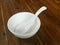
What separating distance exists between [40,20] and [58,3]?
25 centimetres

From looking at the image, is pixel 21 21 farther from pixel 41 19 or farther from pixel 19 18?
pixel 41 19

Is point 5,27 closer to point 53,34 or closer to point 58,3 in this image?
point 53,34

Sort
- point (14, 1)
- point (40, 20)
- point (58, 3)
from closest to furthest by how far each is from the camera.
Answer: point (40, 20), point (58, 3), point (14, 1)

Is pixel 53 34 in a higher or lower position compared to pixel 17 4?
lower

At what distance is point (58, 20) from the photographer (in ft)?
3.28

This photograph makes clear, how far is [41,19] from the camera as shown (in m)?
1.03

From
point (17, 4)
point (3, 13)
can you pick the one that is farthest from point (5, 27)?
point (17, 4)

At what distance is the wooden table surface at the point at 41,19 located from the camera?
91cm

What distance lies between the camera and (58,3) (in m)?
1.15

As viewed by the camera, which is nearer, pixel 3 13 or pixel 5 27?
pixel 5 27

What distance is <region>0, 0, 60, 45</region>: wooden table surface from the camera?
0.91m

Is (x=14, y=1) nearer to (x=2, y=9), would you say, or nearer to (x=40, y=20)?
(x=2, y=9)

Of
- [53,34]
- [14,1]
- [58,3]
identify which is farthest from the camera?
[14,1]

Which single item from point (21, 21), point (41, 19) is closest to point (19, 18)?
point (21, 21)
